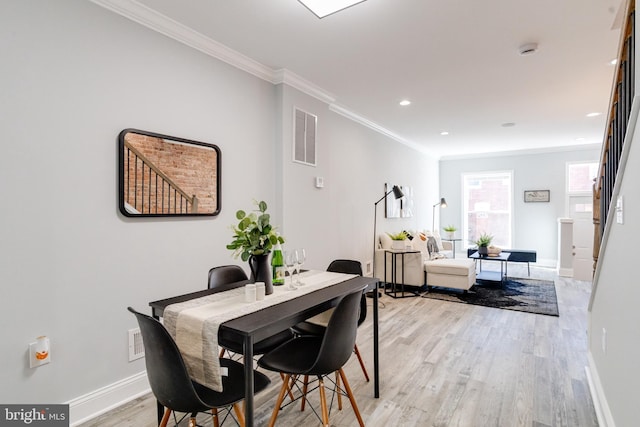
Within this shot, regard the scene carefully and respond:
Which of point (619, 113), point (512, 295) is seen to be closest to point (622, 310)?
point (619, 113)

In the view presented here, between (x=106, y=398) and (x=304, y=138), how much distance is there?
2.78 meters

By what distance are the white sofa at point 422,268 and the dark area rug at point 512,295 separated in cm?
17

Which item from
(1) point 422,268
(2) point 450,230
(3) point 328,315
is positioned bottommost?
(1) point 422,268

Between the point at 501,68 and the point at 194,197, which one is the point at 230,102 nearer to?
the point at 194,197

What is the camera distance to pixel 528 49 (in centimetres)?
283

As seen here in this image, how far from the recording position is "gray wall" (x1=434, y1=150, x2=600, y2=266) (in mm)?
7277

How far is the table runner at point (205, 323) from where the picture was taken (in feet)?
4.72

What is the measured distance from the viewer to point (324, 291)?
2002 millimetres

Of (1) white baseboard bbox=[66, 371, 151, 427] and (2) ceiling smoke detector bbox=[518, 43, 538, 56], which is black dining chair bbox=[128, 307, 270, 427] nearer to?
(1) white baseboard bbox=[66, 371, 151, 427]

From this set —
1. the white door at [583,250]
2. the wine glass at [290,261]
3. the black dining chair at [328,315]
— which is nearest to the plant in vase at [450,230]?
→ the white door at [583,250]

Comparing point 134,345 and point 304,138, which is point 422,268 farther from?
point 134,345

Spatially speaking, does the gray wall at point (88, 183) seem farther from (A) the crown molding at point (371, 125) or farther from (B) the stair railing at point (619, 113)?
(B) the stair railing at point (619, 113)

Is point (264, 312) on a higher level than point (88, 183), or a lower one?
lower

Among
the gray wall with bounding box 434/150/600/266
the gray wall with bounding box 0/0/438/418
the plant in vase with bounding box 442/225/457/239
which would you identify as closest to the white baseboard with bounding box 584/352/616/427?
the gray wall with bounding box 0/0/438/418
